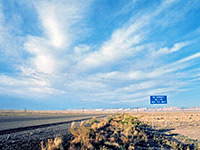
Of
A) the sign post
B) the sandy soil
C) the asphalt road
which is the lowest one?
the sandy soil

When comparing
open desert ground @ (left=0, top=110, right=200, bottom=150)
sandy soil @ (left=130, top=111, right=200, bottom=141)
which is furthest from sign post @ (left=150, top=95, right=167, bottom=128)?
sandy soil @ (left=130, top=111, right=200, bottom=141)

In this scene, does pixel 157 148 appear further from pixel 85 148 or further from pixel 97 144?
pixel 85 148

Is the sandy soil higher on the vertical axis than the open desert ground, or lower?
lower

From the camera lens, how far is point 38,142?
893 centimetres

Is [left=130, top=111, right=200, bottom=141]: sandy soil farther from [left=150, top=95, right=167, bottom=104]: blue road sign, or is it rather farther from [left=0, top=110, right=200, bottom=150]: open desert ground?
[left=150, top=95, right=167, bottom=104]: blue road sign

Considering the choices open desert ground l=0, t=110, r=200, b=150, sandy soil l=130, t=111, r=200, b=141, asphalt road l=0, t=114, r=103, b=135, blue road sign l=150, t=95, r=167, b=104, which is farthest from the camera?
blue road sign l=150, t=95, r=167, b=104

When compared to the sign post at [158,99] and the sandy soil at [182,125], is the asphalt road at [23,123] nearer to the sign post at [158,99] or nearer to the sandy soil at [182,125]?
the sign post at [158,99]

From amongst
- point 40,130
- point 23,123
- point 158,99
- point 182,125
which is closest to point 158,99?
point 158,99

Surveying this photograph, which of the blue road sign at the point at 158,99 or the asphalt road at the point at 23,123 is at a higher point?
the blue road sign at the point at 158,99

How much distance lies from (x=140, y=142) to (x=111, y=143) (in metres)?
3.16

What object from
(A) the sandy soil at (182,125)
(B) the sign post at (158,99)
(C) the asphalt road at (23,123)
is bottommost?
(A) the sandy soil at (182,125)

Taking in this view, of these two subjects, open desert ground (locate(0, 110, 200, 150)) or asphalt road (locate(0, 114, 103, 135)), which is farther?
asphalt road (locate(0, 114, 103, 135))

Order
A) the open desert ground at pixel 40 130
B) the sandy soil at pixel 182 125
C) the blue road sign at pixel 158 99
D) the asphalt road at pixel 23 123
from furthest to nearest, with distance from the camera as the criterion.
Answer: the blue road sign at pixel 158 99 < the sandy soil at pixel 182 125 < the asphalt road at pixel 23 123 < the open desert ground at pixel 40 130

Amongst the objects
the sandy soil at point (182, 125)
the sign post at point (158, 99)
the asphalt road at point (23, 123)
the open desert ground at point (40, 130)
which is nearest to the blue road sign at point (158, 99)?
the sign post at point (158, 99)
